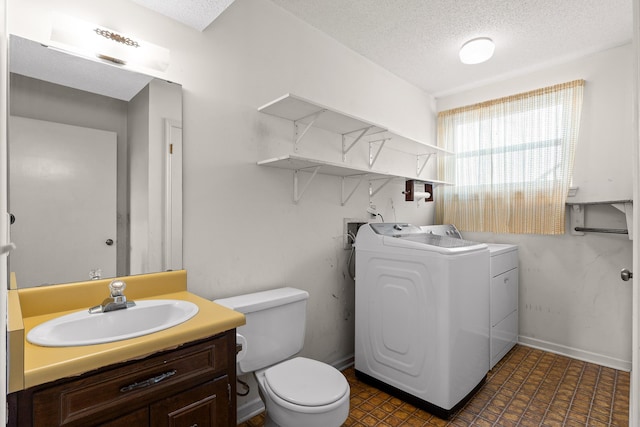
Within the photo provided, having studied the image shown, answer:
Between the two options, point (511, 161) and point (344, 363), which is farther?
point (511, 161)

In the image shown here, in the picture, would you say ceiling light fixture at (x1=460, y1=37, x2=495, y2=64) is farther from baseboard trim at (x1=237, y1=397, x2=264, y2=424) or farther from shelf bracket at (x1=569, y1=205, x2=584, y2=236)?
baseboard trim at (x1=237, y1=397, x2=264, y2=424)

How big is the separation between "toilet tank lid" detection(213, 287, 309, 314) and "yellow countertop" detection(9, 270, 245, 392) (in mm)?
216

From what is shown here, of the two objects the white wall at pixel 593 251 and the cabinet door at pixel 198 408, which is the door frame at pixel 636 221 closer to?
the cabinet door at pixel 198 408

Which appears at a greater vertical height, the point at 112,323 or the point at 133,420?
the point at 112,323

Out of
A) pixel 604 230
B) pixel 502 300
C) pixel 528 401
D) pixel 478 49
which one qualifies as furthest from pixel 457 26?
pixel 528 401

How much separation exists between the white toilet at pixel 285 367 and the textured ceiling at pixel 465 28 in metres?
1.86

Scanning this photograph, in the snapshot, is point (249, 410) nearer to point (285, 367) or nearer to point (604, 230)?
point (285, 367)

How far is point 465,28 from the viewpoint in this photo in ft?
7.48

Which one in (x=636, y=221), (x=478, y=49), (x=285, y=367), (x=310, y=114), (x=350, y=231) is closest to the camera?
(x=636, y=221)

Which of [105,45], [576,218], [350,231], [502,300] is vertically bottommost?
[502,300]

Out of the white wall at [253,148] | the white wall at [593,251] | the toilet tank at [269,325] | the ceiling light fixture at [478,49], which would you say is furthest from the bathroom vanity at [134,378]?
the white wall at [593,251]

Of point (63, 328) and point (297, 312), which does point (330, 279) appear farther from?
point (63, 328)

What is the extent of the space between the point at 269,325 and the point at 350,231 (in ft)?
3.64

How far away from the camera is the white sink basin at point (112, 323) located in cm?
104
